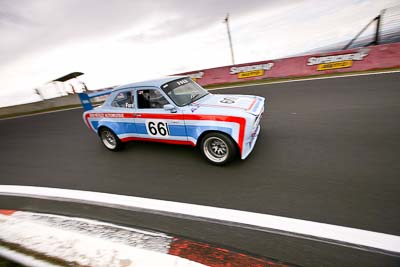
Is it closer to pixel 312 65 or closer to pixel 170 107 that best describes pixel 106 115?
pixel 170 107

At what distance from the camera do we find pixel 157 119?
393 cm

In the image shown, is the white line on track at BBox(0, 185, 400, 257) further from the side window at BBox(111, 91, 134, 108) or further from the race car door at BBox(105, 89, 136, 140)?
the side window at BBox(111, 91, 134, 108)

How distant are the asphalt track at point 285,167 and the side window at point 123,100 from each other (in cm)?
113

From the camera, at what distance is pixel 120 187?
141 inches

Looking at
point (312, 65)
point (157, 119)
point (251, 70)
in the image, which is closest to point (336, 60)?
point (312, 65)

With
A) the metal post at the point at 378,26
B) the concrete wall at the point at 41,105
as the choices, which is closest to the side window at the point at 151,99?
the metal post at the point at 378,26

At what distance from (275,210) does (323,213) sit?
1.77ft

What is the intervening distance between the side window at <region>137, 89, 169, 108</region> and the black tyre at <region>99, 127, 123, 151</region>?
1.20 meters

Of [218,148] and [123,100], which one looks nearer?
[218,148]

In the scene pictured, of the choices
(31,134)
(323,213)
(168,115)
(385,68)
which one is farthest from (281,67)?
(31,134)

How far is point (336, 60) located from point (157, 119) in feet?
36.2

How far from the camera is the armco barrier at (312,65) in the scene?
980cm

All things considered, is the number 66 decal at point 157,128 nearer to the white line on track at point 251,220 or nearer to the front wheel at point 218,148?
the front wheel at point 218,148

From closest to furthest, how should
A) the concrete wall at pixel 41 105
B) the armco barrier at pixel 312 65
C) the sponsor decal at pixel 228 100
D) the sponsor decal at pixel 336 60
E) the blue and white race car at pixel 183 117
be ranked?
the blue and white race car at pixel 183 117, the sponsor decal at pixel 228 100, the armco barrier at pixel 312 65, the sponsor decal at pixel 336 60, the concrete wall at pixel 41 105
